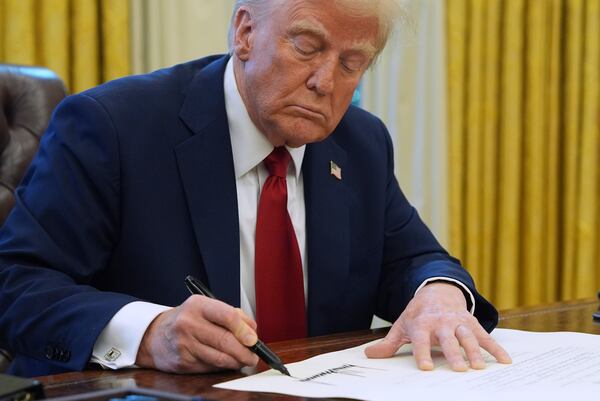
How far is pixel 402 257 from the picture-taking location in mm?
2193

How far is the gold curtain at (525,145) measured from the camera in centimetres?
417

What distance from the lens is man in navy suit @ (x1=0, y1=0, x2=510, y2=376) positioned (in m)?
1.54

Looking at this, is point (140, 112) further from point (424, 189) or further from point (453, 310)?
point (424, 189)

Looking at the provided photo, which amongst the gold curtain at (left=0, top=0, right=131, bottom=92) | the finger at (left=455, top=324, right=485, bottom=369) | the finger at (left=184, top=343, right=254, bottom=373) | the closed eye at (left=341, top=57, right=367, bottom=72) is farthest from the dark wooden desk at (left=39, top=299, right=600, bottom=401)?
the gold curtain at (left=0, top=0, right=131, bottom=92)

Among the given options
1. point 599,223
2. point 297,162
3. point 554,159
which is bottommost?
point 599,223

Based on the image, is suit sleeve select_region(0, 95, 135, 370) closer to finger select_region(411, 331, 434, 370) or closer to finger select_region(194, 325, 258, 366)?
finger select_region(194, 325, 258, 366)

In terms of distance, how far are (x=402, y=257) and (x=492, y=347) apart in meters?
0.72

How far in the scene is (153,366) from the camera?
142 centimetres

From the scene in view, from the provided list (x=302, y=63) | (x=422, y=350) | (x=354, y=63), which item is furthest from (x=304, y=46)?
(x=422, y=350)

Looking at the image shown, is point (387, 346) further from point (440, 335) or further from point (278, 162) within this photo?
point (278, 162)

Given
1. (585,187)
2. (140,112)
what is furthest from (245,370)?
(585,187)

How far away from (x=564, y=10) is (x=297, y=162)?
2759mm

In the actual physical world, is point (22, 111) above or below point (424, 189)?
above

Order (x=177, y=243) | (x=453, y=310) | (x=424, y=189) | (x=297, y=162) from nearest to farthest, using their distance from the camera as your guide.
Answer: (x=453, y=310)
(x=177, y=243)
(x=297, y=162)
(x=424, y=189)
